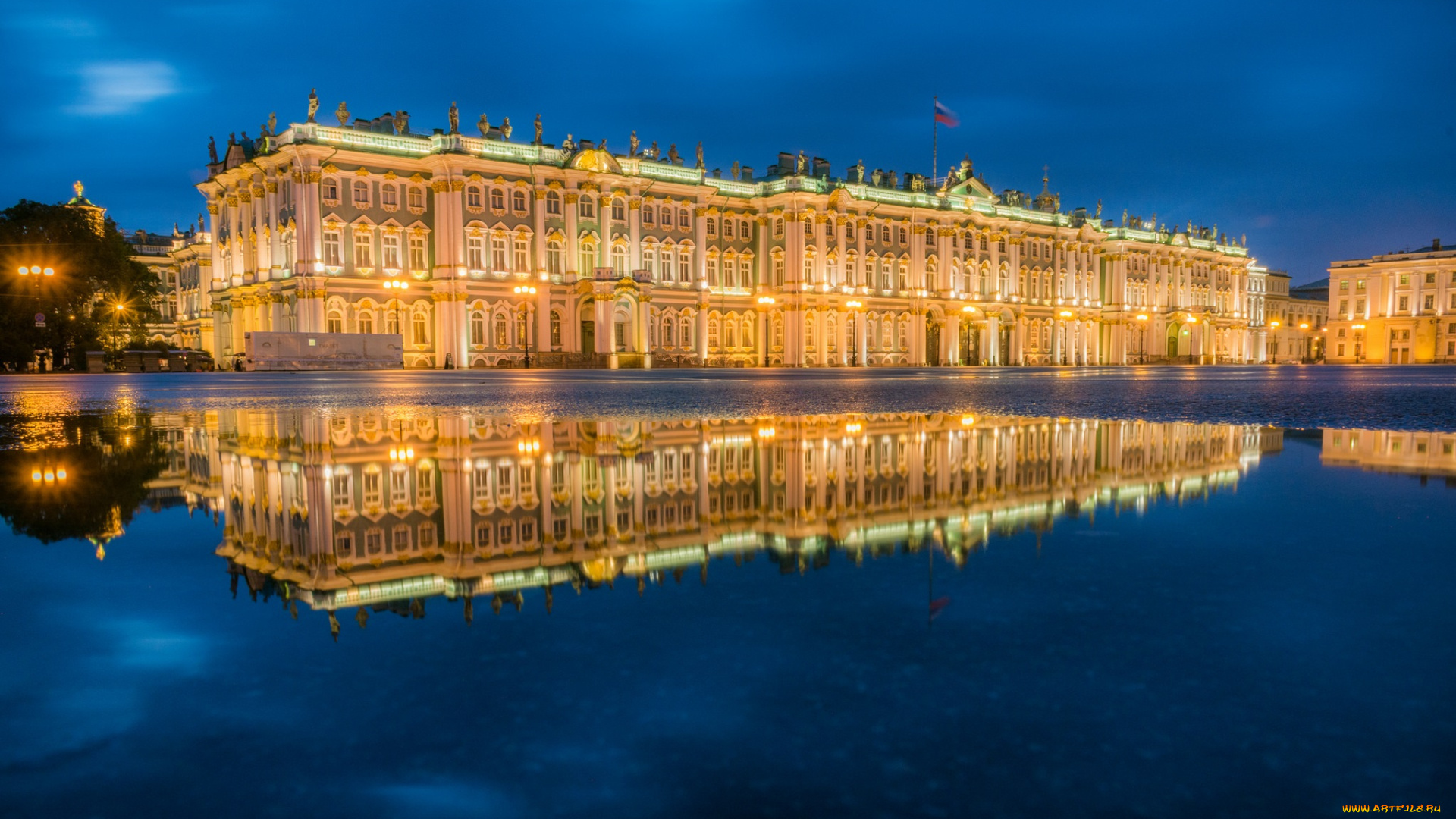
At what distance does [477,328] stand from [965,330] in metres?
37.2

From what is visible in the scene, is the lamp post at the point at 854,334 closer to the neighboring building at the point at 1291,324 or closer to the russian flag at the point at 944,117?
the russian flag at the point at 944,117

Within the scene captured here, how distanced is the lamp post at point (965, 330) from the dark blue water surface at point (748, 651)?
65.6 m

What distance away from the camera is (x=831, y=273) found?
62531 millimetres

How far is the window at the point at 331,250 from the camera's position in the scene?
46031 millimetres

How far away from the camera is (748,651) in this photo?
2.23m

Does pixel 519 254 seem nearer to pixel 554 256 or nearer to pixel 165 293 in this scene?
pixel 554 256

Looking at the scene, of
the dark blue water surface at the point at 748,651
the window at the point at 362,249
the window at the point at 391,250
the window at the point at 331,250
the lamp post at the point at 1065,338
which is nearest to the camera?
the dark blue water surface at the point at 748,651

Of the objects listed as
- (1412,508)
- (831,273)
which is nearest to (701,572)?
(1412,508)

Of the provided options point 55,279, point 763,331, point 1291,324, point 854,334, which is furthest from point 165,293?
→ point 1291,324

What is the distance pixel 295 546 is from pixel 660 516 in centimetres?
143

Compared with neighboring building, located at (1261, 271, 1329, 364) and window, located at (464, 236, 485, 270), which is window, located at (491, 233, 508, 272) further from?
neighboring building, located at (1261, 271, 1329, 364)

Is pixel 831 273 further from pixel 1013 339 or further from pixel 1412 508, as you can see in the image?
pixel 1412 508

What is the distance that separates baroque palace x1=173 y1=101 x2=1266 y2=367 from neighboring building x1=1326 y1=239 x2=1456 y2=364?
37349mm

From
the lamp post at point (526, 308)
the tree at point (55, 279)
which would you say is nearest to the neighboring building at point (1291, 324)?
the lamp post at point (526, 308)
